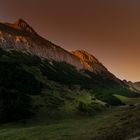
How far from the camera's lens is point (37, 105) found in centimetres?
13088

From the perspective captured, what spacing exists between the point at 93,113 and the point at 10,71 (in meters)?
62.1

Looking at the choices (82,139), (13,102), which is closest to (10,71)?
(13,102)

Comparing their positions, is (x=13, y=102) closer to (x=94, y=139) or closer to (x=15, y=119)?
(x=15, y=119)

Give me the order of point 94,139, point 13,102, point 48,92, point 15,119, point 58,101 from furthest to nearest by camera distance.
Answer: point 48,92 → point 58,101 → point 13,102 → point 15,119 → point 94,139

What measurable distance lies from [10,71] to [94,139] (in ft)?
414

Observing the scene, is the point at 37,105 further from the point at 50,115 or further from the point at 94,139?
the point at 94,139

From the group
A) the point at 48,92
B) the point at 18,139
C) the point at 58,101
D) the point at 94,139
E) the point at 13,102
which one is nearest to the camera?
the point at 94,139

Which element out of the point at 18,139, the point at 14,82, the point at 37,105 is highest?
the point at 14,82

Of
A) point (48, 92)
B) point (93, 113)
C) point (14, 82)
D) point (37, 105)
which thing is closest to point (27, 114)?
point (37, 105)

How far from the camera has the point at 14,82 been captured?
6102 inches

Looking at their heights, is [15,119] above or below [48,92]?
below

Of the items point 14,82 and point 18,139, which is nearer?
point 18,139

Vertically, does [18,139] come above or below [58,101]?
below

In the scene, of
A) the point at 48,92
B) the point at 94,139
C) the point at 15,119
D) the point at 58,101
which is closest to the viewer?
the point at 94,139
